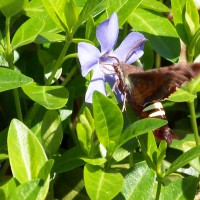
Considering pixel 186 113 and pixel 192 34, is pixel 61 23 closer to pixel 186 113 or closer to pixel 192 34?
pixel 192 34

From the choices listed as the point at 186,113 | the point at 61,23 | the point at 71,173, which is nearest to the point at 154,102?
the point at 61,23

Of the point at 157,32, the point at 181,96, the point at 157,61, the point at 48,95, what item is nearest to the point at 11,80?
the point at 48,95

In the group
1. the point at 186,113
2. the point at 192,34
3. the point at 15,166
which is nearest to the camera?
the point at 15,166

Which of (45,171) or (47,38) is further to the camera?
(47,38)

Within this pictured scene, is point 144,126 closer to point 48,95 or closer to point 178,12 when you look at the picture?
point 48,95

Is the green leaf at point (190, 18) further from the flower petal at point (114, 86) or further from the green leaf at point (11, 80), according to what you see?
the green leaf at point (11, 80)

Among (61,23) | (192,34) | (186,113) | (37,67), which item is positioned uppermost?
(61,23)
